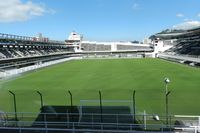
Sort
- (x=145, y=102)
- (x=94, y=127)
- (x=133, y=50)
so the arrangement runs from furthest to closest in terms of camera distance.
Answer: (x=133, y=50) → (x=145, y=102) → (x=94, y=127)

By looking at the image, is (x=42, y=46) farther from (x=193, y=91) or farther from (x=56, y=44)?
(x=193, y=91)

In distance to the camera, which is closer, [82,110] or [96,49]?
[82,110]

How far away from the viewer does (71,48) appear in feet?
510

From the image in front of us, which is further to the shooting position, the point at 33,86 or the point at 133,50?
the point at 133,50

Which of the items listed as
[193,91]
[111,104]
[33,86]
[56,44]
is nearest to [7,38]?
[33,86]

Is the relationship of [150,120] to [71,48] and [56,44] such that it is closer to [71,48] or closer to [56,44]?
[56,44]

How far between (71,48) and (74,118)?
140262mm

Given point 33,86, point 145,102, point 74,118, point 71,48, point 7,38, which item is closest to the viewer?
point 74,118

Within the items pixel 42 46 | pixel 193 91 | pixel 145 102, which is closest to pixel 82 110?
pixel 145 102

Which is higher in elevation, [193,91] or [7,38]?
[7,38]

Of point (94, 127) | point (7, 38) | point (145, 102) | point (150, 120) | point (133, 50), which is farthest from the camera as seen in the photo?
point (133, 50)

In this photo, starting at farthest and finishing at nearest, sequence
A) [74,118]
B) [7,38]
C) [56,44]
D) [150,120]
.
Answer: [56,44] → [7,38] → [150,120] → [74,118]

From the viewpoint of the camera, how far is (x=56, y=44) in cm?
12338

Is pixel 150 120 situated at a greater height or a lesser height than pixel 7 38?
lesser
